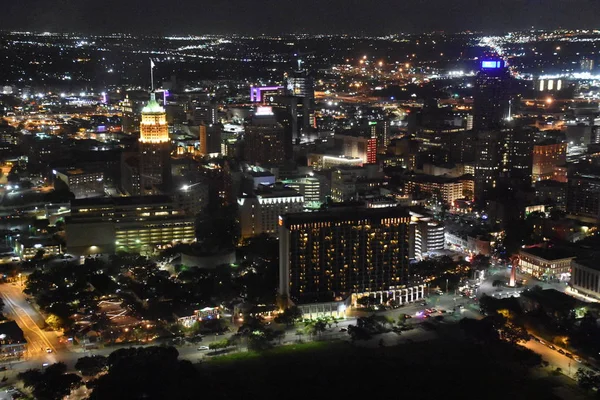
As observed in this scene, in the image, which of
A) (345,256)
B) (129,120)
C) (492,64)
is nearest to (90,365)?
(345,256)

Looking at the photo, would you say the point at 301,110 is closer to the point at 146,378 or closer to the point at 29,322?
the point at 29,322

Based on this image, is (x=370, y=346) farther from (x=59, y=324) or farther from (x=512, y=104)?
(x=512, y=104)

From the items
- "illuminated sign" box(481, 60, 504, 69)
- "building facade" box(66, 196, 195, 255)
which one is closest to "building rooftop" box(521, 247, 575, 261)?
"building facade" box(66, 196, 195, 255)

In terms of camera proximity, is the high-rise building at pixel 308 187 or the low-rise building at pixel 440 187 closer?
the high-rise building at pixel 308 187

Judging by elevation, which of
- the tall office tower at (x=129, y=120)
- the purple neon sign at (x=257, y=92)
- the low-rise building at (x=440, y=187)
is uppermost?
the purple neon sign at (x=257, y=92)

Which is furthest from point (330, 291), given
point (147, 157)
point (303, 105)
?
point (303, 105)

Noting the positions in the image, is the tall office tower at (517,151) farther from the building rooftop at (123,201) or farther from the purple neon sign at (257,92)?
the purple neon sign at (257,92)

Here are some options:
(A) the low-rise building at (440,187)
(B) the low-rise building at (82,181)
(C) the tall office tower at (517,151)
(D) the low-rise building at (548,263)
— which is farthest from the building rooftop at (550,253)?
(B) the low-rise building at (82,181)
